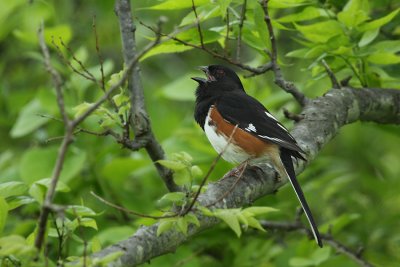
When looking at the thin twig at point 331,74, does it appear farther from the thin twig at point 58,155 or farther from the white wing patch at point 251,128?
the thin twig at point 58,155

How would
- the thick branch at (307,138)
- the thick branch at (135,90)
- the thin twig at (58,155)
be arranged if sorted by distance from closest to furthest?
the thin twig at (58,155)
the thick branch at (307,138)
the thick branch at (135,90)

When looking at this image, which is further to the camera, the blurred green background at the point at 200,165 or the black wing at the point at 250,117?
the blurred green background at the point at 200,165

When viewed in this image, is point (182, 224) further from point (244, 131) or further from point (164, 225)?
point (244, 131)

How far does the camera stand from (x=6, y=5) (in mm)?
5887

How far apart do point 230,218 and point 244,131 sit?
72.2 inches

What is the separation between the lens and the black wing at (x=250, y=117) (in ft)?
14.3

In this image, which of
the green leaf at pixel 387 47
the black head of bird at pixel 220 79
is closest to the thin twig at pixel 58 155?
the green leaf at pixel 387 47

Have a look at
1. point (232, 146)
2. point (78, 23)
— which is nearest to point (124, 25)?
point (232, 146)

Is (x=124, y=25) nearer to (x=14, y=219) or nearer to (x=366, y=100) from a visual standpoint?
(x=366, y=100)

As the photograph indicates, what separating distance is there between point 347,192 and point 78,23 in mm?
3207

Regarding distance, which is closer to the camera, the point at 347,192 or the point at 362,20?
the point at 362,20

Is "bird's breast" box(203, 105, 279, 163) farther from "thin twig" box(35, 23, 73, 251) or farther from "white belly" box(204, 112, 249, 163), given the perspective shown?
"thin twig" box(35, 23, 73, 251)

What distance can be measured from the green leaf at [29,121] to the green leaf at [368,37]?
208 cm

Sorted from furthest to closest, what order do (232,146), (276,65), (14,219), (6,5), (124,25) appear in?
1. (6,5)
2. (14,219)
3. (232,146)
4. (276,65)
5. (124,25)
